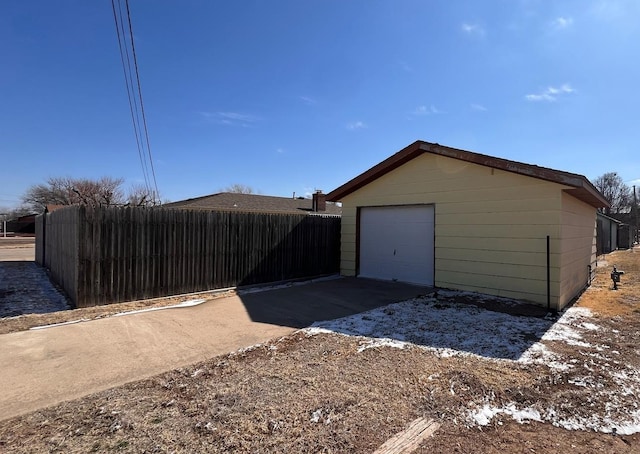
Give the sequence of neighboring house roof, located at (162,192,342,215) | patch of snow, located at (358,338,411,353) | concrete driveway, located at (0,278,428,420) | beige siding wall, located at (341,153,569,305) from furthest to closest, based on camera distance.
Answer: neighboring house roof, located at (162,192,342,215), beige siding wall, located at (341,153,569,305), patch of snow, located at (358,338,411,353), concrete driveway, located at (0,278,428,420)

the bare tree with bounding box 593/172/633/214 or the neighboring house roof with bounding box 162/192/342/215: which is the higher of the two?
the bare tree with bounding box 593/172/633/214

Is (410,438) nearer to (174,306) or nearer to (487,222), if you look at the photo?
(174,306)

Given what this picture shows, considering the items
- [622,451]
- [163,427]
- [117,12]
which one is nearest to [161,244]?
[117,12]

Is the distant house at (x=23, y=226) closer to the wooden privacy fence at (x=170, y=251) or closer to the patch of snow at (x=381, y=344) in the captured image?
the wooden privacy fence at (x=170, y=251)

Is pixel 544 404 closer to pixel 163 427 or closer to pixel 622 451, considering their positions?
pixel 622 451

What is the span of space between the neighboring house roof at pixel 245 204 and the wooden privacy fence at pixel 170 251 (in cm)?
865

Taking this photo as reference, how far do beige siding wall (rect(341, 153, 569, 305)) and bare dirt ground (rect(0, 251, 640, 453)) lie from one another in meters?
2.50

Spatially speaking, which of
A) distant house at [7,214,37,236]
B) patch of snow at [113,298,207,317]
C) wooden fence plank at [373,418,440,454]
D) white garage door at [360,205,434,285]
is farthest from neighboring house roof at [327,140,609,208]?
distant house at [7,214,37,236]

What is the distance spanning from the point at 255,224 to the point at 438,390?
641 cm

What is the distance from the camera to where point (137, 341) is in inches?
181

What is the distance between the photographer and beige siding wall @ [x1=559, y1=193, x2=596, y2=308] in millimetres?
6941

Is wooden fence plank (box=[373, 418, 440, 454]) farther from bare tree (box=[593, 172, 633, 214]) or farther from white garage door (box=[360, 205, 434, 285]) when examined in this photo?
bare tree (box=[593, 172, 633, 214])

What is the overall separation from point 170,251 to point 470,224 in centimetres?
671

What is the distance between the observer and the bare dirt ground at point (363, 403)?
8.19 ft
